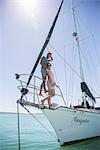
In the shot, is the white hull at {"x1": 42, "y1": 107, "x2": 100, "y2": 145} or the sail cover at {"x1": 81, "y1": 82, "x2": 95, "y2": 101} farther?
the sail cover at {"x1": 81, "y1": 82, "x2": 95, "y2": 101}

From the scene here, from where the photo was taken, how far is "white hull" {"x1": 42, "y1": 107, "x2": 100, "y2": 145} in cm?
345

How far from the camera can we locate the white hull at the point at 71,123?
345 cm

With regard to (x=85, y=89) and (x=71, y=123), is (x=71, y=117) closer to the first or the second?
(x=71, y=123)

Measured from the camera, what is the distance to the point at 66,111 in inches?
138

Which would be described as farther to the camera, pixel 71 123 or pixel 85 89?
pixel 85 89

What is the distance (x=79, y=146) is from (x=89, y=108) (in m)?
0.81

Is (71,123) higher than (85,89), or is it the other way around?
(85,89)

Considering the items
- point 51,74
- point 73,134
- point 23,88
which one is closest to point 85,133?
point 73,134

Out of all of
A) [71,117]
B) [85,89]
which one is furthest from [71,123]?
[85,89]

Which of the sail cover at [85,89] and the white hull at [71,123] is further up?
the sail cover at [85,89]

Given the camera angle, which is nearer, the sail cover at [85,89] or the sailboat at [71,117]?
the sailboat at [71,117]

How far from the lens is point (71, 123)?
3625 mm

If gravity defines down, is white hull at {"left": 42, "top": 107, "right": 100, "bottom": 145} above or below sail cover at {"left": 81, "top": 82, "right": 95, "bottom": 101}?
below

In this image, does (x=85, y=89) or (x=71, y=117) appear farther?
(x=85, y=89)
